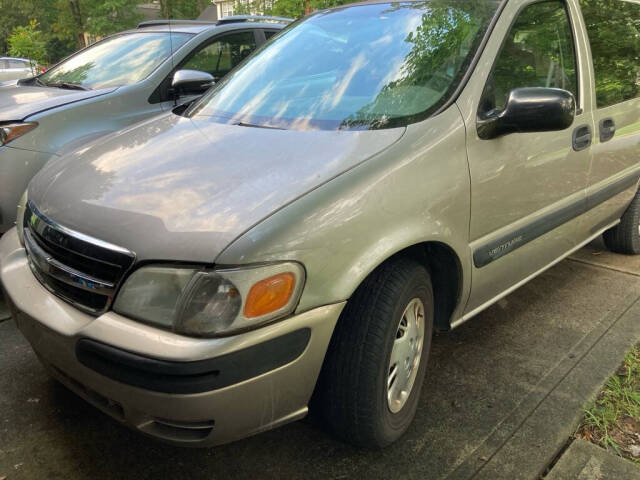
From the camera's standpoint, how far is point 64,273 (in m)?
1.90

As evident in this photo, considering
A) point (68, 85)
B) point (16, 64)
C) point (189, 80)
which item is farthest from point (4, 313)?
point (16, 64)

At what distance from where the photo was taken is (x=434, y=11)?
104 inches

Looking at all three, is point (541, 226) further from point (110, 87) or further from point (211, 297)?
point (110, 87)

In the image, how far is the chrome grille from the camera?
1759 millimetres

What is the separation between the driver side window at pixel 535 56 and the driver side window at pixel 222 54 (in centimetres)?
264

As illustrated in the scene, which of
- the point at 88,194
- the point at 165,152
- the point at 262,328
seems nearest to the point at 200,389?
the point at 262,328

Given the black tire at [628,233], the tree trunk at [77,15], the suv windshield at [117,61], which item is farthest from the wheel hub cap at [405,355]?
the tree trunk at [77,15]

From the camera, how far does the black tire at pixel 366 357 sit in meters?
1.94

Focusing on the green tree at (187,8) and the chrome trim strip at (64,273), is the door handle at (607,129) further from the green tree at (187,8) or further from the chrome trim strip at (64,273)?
the green tree at (187,8)

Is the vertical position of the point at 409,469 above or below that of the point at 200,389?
below

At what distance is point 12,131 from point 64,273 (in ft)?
7.20

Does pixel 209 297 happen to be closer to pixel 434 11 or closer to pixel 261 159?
pixel 261 159

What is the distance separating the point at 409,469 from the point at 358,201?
103cm

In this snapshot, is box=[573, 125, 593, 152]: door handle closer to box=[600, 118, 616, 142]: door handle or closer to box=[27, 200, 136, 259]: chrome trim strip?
box=[600, 118, 616, 142]: door handle
